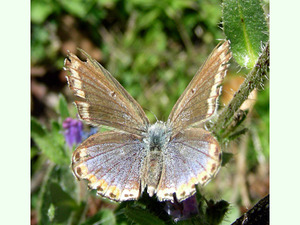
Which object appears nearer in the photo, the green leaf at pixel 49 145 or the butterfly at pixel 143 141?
the butterfly at pixel 143 141

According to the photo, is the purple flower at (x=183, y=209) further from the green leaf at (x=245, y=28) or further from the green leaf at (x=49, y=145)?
the green leaf at (x=49, y=145)

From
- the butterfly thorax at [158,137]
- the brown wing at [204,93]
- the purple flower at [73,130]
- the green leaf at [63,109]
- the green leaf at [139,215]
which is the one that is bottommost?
the green leaf at [139,215]

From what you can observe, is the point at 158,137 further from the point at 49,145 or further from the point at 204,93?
the point at 49,145

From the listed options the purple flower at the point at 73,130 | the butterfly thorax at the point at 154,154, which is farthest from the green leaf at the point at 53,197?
the butterfly thorax at the point at 154,154

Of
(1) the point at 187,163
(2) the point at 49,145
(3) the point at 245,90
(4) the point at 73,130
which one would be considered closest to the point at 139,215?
(1) the point at 187,163

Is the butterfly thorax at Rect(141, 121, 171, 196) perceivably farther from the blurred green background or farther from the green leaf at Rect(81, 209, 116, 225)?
the blurred green background

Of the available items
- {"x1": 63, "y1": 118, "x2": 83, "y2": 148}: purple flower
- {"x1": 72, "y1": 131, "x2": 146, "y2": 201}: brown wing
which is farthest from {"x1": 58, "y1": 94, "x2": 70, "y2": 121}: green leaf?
{"x1": 72, "y1": 131, "x2": 146, "y2": 201}: brown wing

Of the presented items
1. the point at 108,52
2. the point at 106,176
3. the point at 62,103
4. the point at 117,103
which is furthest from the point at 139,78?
the point at 106,176

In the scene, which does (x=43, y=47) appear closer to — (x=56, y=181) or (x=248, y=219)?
(x=56, y=181)
